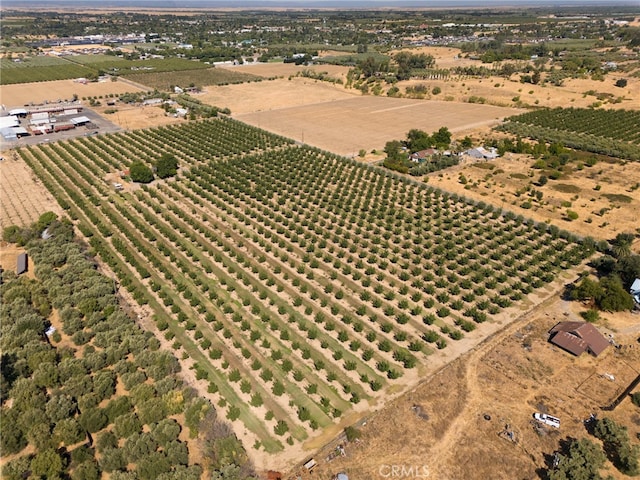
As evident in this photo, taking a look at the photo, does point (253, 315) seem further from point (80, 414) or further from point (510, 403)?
point (510, 403)

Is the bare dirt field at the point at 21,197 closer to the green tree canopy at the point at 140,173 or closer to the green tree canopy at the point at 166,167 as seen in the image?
the green tree canopy at the point at 140,173

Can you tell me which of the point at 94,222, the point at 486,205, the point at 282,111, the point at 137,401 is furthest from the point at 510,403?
the point at 282,111

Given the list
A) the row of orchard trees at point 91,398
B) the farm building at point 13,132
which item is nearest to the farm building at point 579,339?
the row of orchard trees at point 91,398

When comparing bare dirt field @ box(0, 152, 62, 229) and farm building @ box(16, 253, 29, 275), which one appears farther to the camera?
bare dirt field @ box(0, 152, 62, 229)

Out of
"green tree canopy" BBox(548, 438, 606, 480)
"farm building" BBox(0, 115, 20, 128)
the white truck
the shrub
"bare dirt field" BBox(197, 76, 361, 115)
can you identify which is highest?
"green tree canopy" BBox(548, 438, 606, 480)

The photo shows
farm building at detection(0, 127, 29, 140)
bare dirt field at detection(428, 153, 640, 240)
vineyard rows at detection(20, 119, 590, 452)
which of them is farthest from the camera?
farm building at detection(0, 127, 29, 140)

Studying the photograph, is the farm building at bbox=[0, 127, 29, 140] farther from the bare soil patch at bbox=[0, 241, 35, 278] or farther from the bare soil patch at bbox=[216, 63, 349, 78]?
the bare soil patch at bbox=[216, 63, 349, 78]

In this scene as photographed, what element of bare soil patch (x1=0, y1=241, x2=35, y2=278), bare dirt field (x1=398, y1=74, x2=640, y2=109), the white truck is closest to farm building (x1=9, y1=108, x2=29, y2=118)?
bare soil patch (x1=0, y1=241, x2=35, y2=278)
